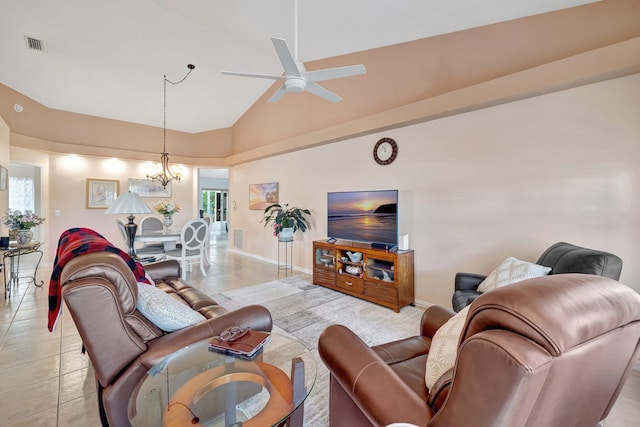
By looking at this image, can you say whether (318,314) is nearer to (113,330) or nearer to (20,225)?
(113,330)

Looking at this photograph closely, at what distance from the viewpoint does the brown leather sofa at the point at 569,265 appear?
1.82 meters

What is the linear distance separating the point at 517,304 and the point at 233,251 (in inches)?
290

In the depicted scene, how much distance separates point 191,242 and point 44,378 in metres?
2.77

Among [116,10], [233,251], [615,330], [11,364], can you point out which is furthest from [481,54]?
[233,251]

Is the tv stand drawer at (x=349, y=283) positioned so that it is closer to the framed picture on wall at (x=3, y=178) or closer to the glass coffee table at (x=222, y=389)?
the glass coffee table at (x=222, y=389)

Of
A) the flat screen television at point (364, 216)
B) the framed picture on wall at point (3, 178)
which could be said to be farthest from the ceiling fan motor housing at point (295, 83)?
the framed picture on wall at point (3, 178)

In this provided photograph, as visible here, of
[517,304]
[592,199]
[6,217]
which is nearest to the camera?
[517,304]

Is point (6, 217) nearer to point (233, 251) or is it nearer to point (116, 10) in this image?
point (116, 10)

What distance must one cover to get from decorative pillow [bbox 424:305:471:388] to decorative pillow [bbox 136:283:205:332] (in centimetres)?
131

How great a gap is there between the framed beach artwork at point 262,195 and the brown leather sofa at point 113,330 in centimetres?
467

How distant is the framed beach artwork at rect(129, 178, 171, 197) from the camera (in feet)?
22.0

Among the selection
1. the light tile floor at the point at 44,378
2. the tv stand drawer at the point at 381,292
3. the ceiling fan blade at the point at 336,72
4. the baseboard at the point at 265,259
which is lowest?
the light tile floor at the point at 44,378

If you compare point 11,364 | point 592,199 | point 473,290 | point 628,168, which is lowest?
point 11,364

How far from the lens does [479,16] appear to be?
283cm
